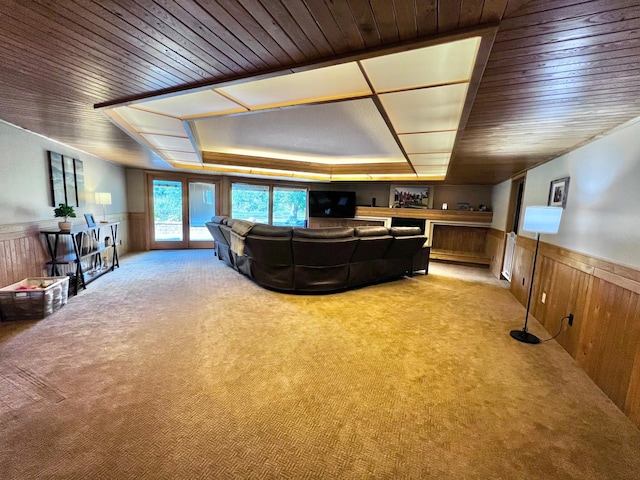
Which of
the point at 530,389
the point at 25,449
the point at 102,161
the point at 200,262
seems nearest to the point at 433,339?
the point at 530,389

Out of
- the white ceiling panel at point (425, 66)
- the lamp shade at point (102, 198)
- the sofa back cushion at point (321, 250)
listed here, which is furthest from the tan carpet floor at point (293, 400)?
the white ceiling panel at point (425, 66)

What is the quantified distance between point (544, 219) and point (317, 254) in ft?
8.22

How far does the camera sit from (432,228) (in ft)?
23.4

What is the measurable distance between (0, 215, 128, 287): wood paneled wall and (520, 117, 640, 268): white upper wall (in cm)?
576

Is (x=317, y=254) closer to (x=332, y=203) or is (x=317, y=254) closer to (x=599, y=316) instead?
(x=599, y=316)

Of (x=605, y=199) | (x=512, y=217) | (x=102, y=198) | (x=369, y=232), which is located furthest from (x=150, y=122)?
(x=512, y=217)

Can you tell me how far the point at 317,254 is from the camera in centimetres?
374

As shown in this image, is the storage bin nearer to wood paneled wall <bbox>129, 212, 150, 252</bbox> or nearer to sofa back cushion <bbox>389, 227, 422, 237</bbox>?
wood paneled wall <bbox>129, 212, 150, 252</bbox>

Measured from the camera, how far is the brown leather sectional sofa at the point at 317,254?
3.74 meters

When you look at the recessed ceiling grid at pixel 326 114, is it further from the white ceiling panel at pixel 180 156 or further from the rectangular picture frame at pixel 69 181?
the rectangular picture frame at pixel 69 181

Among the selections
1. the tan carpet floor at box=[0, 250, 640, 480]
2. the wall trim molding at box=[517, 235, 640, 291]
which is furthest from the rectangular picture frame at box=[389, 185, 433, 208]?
the tan carpet floor at box=[0, 250, 640, 480]

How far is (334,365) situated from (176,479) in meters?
1.27

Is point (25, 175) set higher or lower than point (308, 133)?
lower

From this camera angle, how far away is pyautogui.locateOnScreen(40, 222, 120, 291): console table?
370 cm
